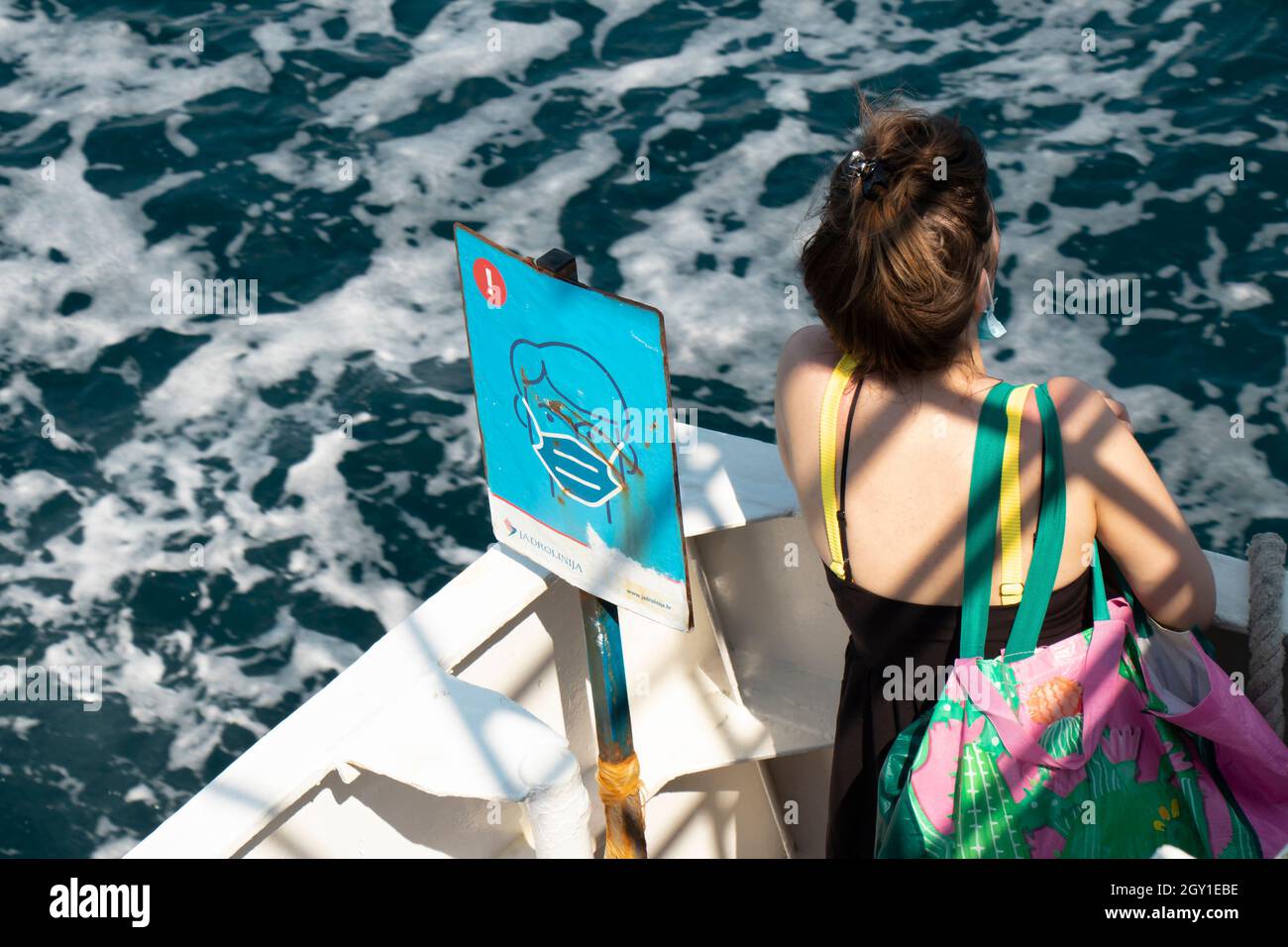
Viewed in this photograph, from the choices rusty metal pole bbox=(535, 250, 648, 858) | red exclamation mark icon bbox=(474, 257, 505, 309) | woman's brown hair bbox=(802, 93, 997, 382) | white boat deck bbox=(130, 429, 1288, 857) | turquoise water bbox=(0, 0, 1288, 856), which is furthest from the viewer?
turquoise water bbox=(0, 0, 1288, 856)

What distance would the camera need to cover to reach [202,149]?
6.75 m

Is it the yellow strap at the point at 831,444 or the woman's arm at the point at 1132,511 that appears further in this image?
the yellow strap at the point at 831,444

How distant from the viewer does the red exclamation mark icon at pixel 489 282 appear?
82.1 inches

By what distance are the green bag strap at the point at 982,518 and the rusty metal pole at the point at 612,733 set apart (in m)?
0.61

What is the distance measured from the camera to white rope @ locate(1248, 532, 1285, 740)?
2109mm

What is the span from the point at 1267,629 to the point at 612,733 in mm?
1059

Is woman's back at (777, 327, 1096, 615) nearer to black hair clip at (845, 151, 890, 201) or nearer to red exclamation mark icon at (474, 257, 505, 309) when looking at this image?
black hair clip at (845, 151, 890, 201)

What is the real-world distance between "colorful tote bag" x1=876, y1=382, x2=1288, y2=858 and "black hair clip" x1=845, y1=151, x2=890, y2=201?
32cm

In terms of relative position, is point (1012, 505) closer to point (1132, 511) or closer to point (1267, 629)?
point (1132, 511)

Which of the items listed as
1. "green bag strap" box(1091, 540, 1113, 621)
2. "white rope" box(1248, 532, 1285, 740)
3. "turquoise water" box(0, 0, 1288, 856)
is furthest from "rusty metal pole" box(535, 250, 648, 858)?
"turquoise water" box(0, 0, 1288, 856)

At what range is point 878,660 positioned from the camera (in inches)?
84.7

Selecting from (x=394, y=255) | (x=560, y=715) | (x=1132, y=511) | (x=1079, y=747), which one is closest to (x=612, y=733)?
(x=560, y=715)

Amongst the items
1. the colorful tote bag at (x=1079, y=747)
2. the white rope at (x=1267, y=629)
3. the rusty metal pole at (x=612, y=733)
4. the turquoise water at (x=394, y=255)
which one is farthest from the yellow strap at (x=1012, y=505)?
the turquoise water at (x=394, y=255)

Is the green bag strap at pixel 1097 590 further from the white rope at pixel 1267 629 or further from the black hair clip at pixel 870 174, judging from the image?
the black hair clip at pixel 870 174
